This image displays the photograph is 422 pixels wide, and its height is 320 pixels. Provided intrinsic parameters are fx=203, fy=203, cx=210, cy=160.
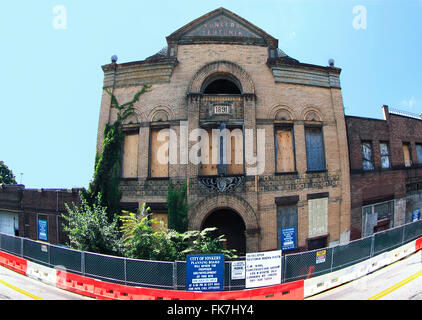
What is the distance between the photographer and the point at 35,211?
1439cm

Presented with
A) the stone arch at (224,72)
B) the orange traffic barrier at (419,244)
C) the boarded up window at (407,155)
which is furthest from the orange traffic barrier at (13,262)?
the boarded up window at (407,155)

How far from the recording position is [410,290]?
7469mm

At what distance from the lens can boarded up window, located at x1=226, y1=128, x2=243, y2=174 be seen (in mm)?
10695

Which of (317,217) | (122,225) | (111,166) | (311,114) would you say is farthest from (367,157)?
(111,166)

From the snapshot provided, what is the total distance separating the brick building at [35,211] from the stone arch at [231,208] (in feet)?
25.2

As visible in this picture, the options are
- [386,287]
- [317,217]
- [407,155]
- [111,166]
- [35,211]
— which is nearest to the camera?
[386,287]

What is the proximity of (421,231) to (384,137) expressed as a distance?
21.2ft

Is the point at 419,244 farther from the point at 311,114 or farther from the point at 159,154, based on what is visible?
the point at 159,154

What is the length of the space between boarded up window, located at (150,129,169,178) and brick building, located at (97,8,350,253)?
0.06 m

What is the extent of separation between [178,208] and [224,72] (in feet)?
25.5

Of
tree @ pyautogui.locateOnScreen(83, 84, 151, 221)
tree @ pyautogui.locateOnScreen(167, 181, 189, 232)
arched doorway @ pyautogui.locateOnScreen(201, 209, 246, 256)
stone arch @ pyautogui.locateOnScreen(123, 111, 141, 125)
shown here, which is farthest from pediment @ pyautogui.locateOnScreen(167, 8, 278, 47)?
arched doorway @ pyautogui.locateOnScreen(201, 209, 246, 256)

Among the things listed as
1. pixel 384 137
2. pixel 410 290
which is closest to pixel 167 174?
pixel 410 290

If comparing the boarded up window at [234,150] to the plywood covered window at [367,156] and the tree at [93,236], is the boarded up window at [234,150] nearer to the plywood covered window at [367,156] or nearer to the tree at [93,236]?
the tree at [93,236]
